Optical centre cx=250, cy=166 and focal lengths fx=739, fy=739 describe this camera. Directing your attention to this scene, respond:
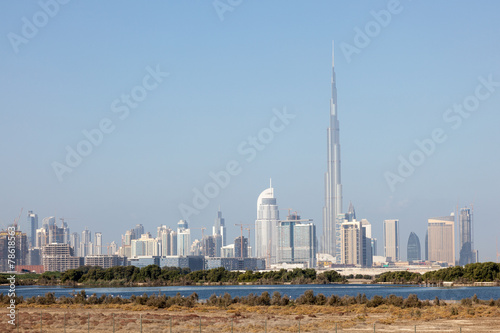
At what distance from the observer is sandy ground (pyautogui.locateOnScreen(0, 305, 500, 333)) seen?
60.9 meters

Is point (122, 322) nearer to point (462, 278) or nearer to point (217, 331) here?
point (217, 331)

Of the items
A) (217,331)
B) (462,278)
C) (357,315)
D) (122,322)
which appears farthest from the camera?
(462,278)

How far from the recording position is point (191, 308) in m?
84.4

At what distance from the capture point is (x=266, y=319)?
224 feet

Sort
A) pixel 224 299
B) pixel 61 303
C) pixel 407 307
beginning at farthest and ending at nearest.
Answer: pixel 61 303 < pixel 224 299 < pixel 407 307

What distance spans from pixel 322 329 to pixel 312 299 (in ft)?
Answer: 95.2

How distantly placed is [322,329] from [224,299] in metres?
29.8

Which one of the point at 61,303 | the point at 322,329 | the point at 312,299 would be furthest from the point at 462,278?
the point at 322,329

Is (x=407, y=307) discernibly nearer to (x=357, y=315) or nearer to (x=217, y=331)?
(x=357, y=315)

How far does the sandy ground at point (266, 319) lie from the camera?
60875 mm

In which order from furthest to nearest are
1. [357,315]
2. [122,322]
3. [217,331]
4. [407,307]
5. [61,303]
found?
[61,303], [407,307], [357,315], [122,322], [217,331]

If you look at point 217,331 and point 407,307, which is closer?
point 217,331

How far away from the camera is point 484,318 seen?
69125 millimetres

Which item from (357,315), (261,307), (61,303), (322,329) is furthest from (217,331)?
(61,303)
